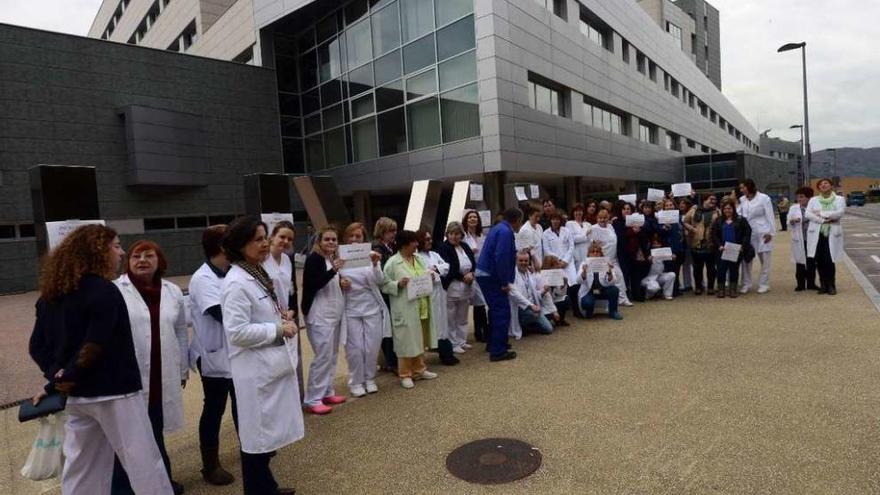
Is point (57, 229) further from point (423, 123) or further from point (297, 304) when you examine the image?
point (423, 123)

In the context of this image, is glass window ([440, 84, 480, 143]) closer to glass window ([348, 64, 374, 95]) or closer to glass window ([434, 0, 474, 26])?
glass window ([434, 0, 474, 26])

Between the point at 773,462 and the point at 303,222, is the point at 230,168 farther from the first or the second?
the point at 773,462

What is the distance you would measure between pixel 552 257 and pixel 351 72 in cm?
1687

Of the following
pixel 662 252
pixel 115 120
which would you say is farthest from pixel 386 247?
pixel 115 120

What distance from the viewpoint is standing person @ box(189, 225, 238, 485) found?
3.68 m

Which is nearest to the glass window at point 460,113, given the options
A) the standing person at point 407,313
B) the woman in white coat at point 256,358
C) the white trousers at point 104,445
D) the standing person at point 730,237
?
the standing person at point 730,237

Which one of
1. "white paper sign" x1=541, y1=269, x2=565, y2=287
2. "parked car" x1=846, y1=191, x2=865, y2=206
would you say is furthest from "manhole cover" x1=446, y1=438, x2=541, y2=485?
"parked car" x1=846, y1=191, x2=865, y2=206

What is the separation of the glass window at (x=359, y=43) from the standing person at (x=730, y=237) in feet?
52.0

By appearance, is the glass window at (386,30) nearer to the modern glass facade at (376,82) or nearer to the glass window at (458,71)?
the modern glass facade at (376,82)

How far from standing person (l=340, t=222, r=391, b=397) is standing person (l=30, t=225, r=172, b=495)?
2.38m

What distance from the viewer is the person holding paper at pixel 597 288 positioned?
314 inches

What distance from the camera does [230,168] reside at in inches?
855

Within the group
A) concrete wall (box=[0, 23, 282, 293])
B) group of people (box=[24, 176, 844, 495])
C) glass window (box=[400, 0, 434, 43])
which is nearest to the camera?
group of people (box=[24, 176, 844, 495])

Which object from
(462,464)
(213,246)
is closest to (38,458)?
(213,246)
